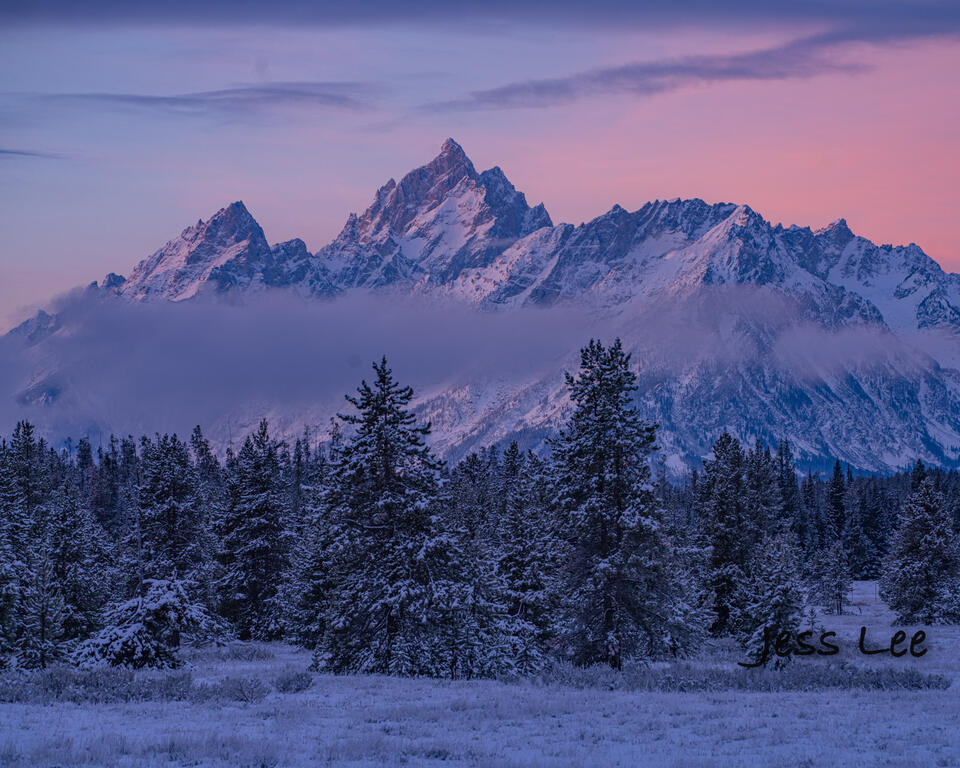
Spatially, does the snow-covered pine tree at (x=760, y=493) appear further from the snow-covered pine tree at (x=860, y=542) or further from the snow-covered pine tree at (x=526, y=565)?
the snow-covered pine tree at (x=860, y=542)

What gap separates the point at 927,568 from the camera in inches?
2484

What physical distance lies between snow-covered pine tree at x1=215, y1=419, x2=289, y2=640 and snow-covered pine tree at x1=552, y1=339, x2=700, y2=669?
21.6 m

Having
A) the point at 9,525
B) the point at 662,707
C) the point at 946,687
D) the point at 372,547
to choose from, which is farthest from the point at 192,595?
the point at 946,687

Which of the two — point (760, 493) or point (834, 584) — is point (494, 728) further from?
point (834, 584)

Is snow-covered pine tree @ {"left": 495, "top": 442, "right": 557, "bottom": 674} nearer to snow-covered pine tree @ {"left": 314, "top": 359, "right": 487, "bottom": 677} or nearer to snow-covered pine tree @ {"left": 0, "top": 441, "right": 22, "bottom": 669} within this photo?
snow-covered pine tree @ {"left": 314, "top": 359, "right": 487, "bottom": 677}

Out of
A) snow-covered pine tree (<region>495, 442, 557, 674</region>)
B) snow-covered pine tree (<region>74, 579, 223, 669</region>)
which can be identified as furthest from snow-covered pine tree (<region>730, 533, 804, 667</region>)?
snow-covered pine tree (<region>74, 579, 223, 669</region>)

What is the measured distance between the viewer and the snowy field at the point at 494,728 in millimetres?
18219

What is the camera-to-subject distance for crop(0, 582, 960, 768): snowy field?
18219 millimetres

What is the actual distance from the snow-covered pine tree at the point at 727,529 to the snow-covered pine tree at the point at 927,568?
13.8 meters

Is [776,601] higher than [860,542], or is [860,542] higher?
[860,542]

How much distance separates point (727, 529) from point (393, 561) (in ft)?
87.9

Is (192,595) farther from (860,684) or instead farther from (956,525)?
(956,525)

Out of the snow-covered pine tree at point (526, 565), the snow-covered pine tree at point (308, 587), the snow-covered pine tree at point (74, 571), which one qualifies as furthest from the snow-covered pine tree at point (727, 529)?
the snow-covered pine tree at point (74, 571)

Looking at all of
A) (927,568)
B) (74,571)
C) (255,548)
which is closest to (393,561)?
(74,571)
